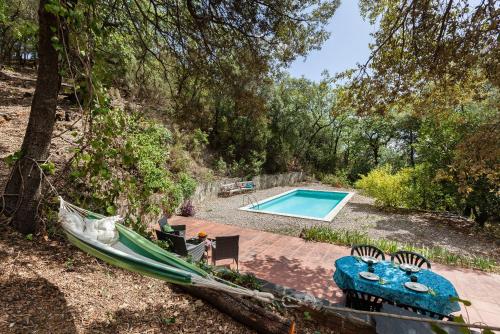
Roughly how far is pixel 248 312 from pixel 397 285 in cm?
174

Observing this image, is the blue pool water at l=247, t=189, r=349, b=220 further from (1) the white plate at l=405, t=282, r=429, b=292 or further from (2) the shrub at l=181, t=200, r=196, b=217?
(1) the white plate at l=405, t=282, r=429, b=292

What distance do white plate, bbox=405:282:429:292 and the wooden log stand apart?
55.7 inches

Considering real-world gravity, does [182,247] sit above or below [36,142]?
below

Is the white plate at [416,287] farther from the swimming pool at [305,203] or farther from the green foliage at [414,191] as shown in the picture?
the green foliage at [414,191]

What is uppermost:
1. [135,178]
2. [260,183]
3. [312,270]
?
[135,178]

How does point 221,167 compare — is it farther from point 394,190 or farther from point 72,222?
point 72,222

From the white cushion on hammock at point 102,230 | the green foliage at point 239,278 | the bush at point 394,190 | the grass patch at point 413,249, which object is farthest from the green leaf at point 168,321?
the bush at point 394,190

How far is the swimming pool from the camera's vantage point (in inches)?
431

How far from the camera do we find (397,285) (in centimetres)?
299

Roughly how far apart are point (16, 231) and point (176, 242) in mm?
2001

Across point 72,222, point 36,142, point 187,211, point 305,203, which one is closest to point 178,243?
point 72,222

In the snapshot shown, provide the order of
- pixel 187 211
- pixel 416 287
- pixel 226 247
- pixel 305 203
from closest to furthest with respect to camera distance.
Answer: pixel 416 287, pixel 226 247, pixel 187 211, pixel 305 203

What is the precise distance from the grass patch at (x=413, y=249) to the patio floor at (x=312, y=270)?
23cm

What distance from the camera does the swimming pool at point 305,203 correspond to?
36.0 feet
